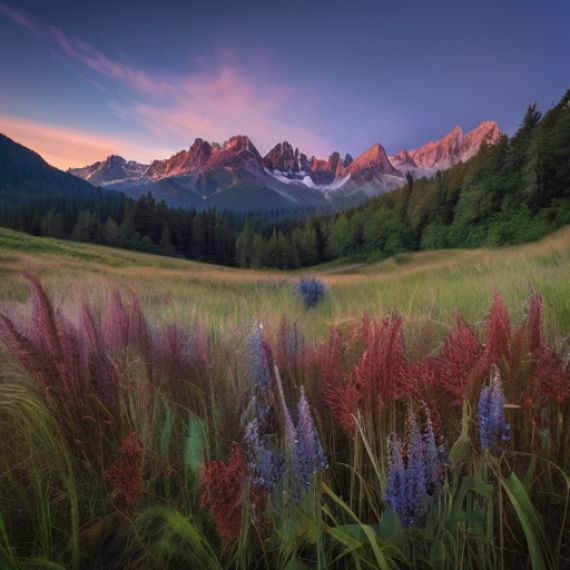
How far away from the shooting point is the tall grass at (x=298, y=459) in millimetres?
896

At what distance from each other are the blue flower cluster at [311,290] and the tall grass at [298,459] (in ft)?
21.7

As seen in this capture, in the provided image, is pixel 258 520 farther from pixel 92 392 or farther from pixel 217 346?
pixel 217 346

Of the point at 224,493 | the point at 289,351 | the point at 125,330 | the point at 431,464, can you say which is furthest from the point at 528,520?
the point at 125,330

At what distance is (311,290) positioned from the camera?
879 centimetres

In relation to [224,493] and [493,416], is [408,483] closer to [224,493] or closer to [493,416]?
[493,416]

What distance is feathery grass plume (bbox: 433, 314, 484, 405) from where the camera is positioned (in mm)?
1121

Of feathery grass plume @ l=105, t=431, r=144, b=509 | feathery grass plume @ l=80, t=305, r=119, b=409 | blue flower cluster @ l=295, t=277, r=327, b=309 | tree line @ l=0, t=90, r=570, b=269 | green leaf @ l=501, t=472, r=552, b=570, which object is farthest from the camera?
tree line @ l=0, t=90, r=570, b=269

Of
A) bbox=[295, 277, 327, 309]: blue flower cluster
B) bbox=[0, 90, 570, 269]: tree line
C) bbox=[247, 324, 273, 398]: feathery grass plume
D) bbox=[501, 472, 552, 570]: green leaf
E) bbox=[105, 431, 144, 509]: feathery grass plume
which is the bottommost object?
bbox=[295, 277, 327, 309]: blue flower cluster

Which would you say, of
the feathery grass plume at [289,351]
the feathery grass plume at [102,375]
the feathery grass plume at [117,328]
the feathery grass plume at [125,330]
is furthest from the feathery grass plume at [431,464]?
the feathery grass plume at [117,328]

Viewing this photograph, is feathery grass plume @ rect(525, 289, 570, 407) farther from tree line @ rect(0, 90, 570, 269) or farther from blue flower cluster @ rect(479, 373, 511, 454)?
tree line @ rect(0, 90, 570, 269)

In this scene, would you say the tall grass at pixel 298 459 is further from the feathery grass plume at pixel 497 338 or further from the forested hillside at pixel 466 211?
the forested hillside at pixel 466 211

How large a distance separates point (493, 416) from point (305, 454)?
16.6 inches

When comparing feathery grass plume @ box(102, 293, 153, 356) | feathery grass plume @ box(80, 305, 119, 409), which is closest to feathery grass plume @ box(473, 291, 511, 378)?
feathery grass plume @ box(80, 305, 119, 409)

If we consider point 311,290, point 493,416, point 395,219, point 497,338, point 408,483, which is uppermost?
point 395,219
